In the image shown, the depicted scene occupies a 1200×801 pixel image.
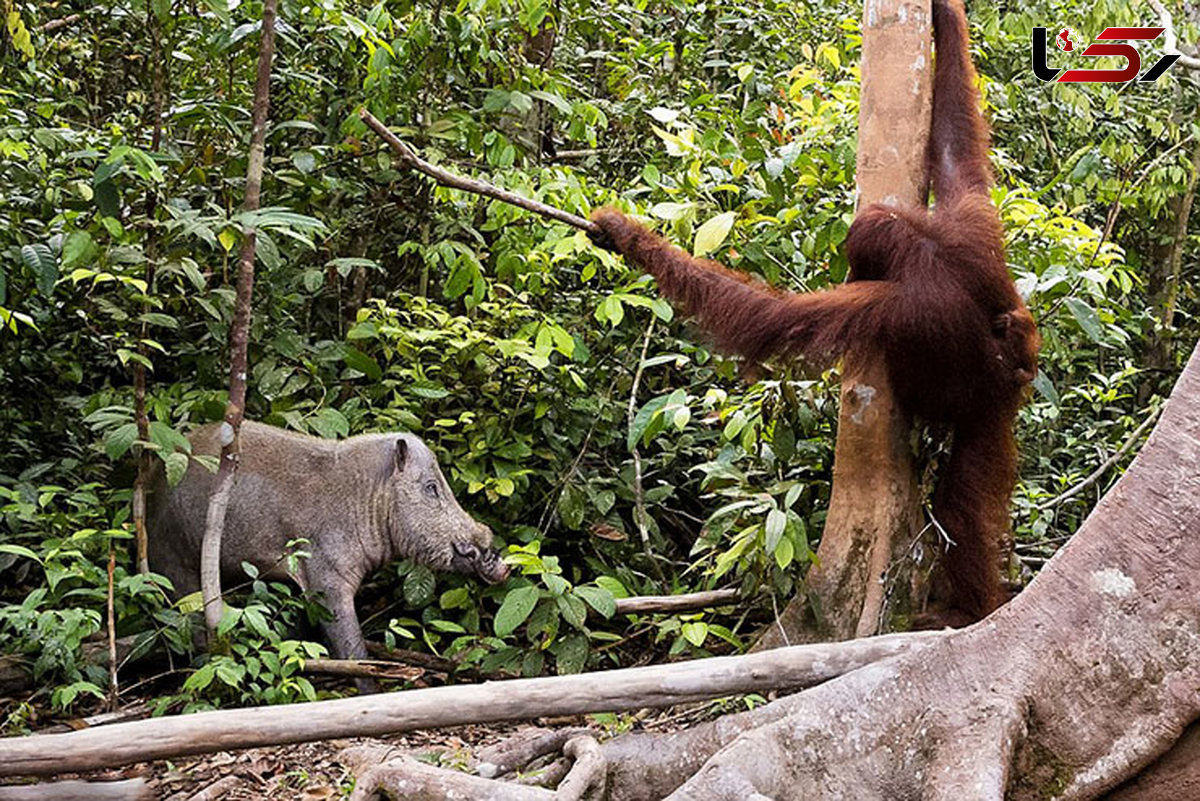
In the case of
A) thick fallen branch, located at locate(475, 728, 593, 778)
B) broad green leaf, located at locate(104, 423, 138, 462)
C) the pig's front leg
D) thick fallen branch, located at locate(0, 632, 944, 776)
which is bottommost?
the pig's front leg

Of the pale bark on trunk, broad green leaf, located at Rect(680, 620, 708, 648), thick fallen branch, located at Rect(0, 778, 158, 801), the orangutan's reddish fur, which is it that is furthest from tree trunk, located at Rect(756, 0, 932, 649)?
thick fallen branch, located at Rect(0, 778, 158, 801)

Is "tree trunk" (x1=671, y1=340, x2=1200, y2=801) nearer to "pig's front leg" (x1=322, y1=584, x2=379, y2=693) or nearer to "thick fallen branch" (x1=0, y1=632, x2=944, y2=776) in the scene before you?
"thick fallen branch" (x1=0, y1=632, x2=944, y2=776)

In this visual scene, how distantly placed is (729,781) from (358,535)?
9.53 feet

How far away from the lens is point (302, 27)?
594 cm

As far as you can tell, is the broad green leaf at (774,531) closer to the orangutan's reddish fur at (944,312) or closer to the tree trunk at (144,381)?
the orangutan's reddish fur at (944,312)

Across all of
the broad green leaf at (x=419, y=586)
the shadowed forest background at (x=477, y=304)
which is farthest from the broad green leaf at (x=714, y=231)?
the broad green leaf at (x=419, y=586)

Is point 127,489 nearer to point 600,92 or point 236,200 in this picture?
point 236,200

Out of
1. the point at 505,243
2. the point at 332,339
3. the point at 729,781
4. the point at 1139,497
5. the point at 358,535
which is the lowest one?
the point at 358,535

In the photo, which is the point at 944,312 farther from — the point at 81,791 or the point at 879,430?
the point at 81,791

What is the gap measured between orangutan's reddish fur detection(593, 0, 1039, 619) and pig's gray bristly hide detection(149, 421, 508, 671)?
1.67 meters

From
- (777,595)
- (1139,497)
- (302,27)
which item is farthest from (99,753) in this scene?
(302,27)

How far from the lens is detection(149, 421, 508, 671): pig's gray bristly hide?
5223 millimetres

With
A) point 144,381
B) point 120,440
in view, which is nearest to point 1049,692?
point 120,440

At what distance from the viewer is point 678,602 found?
4.56m
